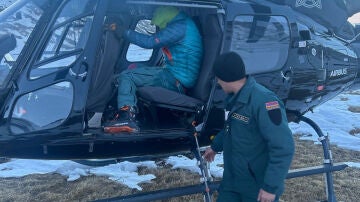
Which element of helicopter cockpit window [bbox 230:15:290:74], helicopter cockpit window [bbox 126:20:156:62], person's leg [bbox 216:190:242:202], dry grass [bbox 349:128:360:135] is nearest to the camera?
person's leg [bbox 216:190:242:202]

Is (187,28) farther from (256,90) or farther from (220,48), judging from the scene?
(256,90)

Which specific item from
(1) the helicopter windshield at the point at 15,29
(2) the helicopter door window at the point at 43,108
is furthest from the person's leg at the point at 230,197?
(1) the helicopter windshield at the point at 15,29

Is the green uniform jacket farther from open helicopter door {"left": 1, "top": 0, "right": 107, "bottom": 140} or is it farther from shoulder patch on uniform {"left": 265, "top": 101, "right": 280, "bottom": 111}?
open helicopter door {"left": 1, "top": 0, "right": 107, "bottom": 140}

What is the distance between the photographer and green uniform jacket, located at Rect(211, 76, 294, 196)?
8.23 ft

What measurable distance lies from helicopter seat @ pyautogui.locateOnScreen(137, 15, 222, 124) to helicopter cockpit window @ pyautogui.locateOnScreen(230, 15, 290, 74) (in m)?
0.18

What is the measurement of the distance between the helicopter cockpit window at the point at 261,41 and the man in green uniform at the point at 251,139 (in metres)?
0.97

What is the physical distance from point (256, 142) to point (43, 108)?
1.57m

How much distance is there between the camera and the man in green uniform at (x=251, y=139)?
8.24 ft

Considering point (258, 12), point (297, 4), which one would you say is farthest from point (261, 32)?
point (297, 4)

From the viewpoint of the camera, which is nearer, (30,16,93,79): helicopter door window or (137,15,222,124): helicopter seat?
(30,16,93,79): helicopter door window

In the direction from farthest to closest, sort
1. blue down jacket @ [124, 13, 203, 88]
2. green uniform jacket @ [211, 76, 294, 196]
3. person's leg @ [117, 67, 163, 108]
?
1. blue down jacket @ [124, 13, 203, 88]
2. person's leg @ [117, 67, 163, 108]
3. green uniform jacket @ [211, 76, 294, 196]

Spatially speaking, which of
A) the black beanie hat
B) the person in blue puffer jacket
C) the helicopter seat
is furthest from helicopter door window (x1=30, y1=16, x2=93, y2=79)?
the black beanie hat

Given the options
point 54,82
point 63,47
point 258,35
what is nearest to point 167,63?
point 258,35

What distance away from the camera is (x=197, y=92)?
3.76 meters
